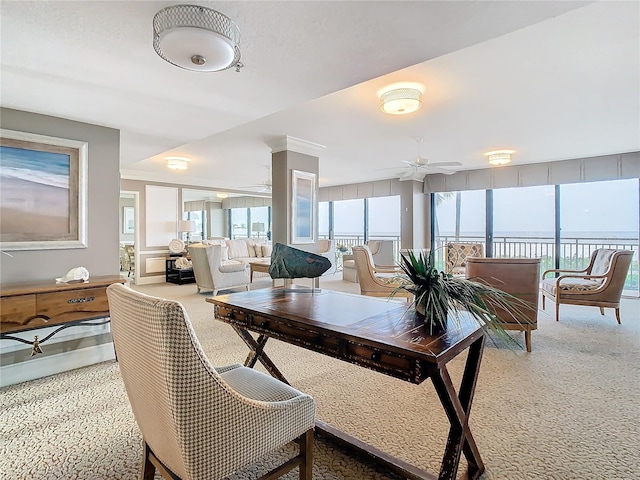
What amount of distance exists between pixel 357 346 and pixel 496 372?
199 cm

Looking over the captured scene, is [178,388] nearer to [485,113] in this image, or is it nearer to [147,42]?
[147,42]

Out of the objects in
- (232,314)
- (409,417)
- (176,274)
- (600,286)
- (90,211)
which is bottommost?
(409,417)

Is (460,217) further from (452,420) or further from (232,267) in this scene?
(452,420)

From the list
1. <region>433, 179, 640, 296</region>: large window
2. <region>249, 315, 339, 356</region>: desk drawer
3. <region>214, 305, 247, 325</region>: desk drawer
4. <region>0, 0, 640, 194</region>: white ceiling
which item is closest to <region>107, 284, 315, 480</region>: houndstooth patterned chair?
<region>249, 315, 339, 356</region>: desk drawer

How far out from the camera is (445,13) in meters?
1.52

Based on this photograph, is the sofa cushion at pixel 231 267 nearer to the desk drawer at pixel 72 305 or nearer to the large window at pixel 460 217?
the desk drawer at pixel 72 305

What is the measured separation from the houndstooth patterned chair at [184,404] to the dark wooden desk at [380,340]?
32 centimetres

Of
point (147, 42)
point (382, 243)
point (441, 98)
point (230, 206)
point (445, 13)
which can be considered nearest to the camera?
point (445, 13)

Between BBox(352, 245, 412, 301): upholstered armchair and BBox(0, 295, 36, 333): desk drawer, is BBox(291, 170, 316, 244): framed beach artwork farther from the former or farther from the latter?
BBox(0, 295, 36, 333): desk drawer

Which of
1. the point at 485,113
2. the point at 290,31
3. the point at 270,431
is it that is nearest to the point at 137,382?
the point at 270,431

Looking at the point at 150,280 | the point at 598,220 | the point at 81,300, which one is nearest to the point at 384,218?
the point at 598,220

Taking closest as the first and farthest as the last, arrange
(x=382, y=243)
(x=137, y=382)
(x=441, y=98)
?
(x=137, y=382), (x=441, y=98), (x=382, y=243)

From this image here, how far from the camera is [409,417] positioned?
2051mm

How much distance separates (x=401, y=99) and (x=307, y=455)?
276 centimetres
